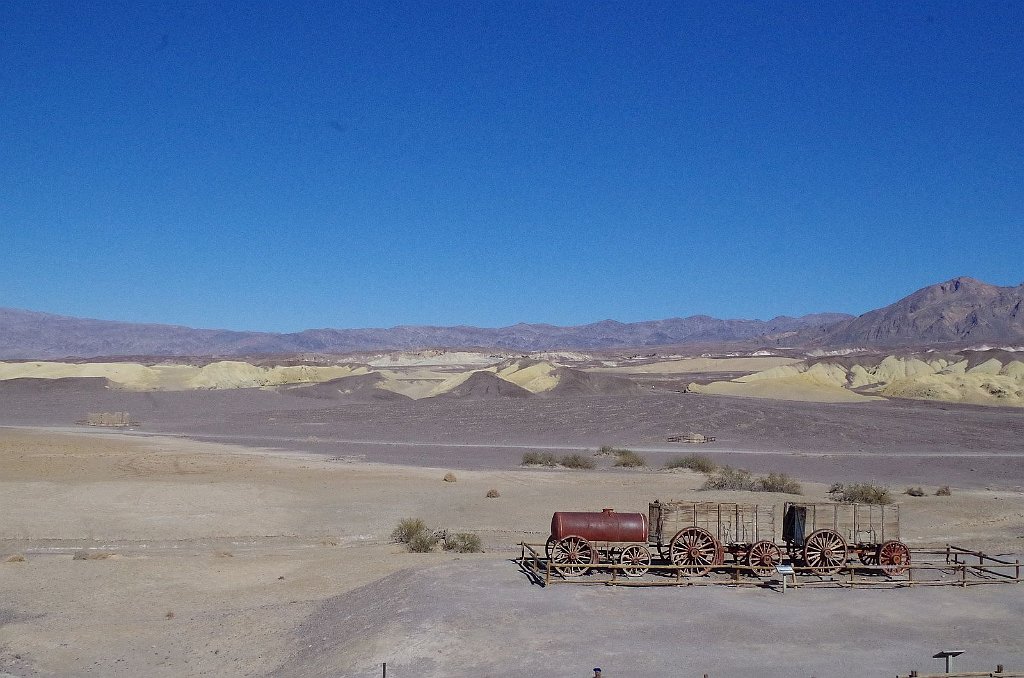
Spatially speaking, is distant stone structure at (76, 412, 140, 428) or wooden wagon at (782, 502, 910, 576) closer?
wooden wagon at (782, 502, 910, 576)

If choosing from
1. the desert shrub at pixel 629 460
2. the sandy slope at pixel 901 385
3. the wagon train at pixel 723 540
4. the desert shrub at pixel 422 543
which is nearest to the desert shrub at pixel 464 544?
the desert shrub at pixel 422 543

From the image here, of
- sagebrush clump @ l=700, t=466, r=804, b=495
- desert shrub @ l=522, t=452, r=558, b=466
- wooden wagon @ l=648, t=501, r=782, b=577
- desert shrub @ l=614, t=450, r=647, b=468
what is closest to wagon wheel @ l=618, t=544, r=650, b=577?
wooden wagon @ l=648, t=501, r=782, b=577

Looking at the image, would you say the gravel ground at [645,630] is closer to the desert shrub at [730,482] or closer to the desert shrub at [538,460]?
the desert shrub at [730,482]

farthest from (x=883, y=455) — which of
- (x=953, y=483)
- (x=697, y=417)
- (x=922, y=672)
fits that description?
(x=922, y=672)

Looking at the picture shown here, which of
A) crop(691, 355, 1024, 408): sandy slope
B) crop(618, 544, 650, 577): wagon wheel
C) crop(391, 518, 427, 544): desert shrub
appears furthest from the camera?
crop(691, 355, 1024, 408): sandy slope

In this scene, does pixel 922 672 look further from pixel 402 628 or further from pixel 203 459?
pixel 203 459

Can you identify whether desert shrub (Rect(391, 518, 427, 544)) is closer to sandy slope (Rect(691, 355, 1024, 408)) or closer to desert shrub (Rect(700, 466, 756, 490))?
desert shrub (Rect(700, 466, 756, 490))
